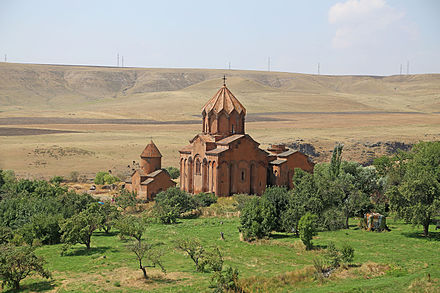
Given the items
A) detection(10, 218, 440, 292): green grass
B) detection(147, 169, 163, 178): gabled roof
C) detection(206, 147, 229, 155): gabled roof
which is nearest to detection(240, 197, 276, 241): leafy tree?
detection(10, 218, 440, 292): green grass

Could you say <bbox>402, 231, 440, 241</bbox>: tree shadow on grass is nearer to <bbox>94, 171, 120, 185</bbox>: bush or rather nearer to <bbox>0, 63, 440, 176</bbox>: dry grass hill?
<bbox>94, 171, 120, 185</bbox>: bush

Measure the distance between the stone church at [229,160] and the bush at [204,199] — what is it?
56.5 inches

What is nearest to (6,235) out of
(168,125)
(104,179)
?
(104,179)

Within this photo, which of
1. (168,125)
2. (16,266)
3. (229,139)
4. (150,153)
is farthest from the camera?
(168,125)

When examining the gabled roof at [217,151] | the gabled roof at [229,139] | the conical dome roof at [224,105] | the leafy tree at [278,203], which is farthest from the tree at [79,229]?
the conical dome roof at [224,105]

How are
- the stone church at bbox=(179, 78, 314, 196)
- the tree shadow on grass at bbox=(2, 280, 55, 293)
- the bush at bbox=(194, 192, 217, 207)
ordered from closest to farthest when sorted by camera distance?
the tree shadow on grass at bbox=(2, 280, 55, 293) → the bush at bbox=(194, 192, 217, 207) → the stone church at bbox=(179, 78, 314, 196)

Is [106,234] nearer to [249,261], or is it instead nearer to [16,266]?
[16,266]

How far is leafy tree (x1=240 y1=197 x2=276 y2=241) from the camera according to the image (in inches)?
1246

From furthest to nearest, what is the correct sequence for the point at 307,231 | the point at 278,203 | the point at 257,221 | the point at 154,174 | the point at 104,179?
1. the point at 104,179
2. the point at 154,174
3. the point at 278,203
4. the point at 257,221
5. the point at 307,231

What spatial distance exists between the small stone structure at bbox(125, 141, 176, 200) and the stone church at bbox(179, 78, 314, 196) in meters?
2.32

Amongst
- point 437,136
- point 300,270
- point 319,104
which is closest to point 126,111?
point 319,104

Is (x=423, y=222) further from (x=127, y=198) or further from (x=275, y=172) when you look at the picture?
(x=127, y=198)

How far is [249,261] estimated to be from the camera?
88.8 feet

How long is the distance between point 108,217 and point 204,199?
951 centimetres
